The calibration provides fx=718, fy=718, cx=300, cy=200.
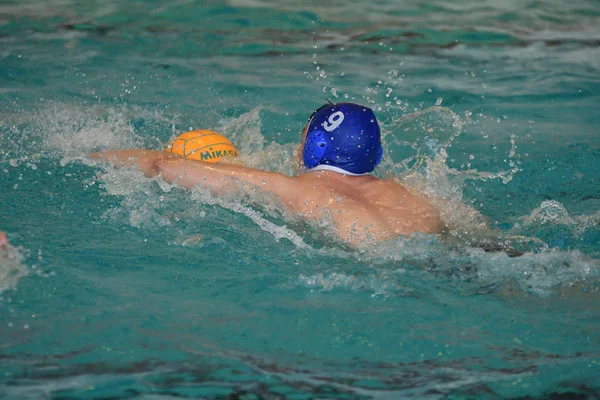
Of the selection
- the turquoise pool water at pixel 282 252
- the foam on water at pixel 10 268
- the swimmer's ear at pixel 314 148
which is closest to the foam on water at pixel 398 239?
the turquoise pool water at pixel 282 252

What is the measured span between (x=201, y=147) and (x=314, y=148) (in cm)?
84

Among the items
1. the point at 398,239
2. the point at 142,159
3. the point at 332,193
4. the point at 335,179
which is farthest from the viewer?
the point at 142,159

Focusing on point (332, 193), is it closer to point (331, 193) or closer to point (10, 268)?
point (331, 193)

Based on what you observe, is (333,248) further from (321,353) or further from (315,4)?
(315,4)

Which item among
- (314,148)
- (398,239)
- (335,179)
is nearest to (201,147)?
(314,148)

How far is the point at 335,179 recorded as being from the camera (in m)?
3.73

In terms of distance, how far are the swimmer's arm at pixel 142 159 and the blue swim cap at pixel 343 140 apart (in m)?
0.77

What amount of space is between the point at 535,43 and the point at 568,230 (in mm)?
4605

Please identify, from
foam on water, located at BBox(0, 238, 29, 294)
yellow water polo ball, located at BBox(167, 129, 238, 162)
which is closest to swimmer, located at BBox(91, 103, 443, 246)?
yellow water polo ball, located at BBox(167, 129, 238, 162)

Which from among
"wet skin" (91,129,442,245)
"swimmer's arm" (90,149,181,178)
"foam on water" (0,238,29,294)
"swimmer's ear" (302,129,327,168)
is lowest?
"foam on water" (0,238,29,294)

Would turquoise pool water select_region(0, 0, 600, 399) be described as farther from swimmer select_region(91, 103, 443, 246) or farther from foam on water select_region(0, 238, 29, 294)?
swimmer select_region(91, 103, 443, 246)

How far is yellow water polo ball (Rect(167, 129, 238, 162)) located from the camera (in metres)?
4.23

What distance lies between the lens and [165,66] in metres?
6.92

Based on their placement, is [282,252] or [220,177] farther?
[220,177]
